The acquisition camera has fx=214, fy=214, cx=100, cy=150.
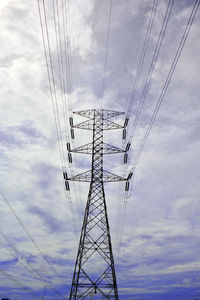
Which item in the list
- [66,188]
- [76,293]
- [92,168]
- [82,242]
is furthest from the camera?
[66,188]

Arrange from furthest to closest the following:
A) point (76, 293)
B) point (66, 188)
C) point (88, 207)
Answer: point (66, 188), point (88, 207), point (76, 293)

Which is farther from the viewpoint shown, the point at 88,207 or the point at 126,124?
the point at 126,124

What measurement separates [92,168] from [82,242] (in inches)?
342

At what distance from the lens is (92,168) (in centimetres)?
2716

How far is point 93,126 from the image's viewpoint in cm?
2984

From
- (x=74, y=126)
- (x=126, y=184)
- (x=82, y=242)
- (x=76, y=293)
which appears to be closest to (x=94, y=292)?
(x=76, y=293)

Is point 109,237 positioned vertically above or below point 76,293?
above

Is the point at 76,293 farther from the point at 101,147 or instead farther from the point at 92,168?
the point at 101,147

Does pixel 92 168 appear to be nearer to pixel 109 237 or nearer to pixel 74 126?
pixel 74 126

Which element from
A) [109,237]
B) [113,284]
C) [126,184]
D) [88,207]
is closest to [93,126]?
[126,184]

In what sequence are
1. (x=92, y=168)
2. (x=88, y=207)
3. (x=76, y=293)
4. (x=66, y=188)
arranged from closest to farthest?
(x=76, y=293) → (x=88, y=207) → (x=92, y=168) → (x=66, y=188)

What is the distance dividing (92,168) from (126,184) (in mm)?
4813

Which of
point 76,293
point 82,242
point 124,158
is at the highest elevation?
point 124,158

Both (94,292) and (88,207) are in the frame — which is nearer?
(94,292)
